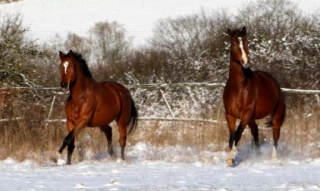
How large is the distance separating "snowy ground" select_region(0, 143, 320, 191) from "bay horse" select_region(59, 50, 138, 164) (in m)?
0.64

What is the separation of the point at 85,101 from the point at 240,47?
9.32 ft

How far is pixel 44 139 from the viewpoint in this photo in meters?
14.6

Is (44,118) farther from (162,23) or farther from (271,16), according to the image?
(162,23)

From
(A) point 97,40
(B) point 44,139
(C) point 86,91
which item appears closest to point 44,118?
(B) point 44,139

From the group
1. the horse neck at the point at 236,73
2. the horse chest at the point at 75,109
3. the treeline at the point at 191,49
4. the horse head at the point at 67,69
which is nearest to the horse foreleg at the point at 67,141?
the horse chest at the point at 75,109

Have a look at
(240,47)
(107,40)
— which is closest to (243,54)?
(240,47)

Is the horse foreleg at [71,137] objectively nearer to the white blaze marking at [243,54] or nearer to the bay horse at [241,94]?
the bay horse at [241,94]

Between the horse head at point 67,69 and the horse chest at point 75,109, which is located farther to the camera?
the horse chest at point 75,109

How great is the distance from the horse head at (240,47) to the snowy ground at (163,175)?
1.68 m

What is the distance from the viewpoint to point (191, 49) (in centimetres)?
3678

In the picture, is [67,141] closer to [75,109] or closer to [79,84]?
[75,109]

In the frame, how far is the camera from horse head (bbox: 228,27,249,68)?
10.9 metres

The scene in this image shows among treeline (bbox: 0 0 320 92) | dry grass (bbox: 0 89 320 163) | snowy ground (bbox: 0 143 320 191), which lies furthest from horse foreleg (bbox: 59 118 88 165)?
treeline (bbox: 0 0 320 92)

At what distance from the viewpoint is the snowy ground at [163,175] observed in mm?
7891
